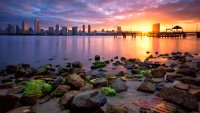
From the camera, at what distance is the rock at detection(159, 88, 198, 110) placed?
6961mm

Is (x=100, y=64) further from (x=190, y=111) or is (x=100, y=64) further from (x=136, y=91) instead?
(x=190, y=111)

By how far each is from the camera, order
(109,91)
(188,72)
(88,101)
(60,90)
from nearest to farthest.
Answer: (88,101), (109,91), (60,90), (188,72)

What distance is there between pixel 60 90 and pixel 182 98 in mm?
5499

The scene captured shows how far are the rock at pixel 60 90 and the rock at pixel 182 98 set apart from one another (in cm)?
467

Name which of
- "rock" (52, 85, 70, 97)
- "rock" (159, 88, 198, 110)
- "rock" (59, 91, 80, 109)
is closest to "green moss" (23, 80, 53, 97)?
"rock" (52, 85, 70, 97)

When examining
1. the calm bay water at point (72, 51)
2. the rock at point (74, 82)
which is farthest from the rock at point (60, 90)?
the calm bay water at point (72, 51)

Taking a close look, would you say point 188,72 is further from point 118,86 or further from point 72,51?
point 72,51

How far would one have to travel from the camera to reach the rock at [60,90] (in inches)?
351

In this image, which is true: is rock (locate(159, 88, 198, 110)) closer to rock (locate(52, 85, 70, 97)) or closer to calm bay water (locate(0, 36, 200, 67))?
rock (locate(52, 85, 70, 97))

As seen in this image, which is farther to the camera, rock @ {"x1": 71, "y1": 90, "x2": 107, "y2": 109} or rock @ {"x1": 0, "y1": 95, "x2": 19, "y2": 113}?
rock @ {"x1": 0, "y1": 95, "x2": 19, "y2": 113}

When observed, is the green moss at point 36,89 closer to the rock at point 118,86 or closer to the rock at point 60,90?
the rock at point 60,90

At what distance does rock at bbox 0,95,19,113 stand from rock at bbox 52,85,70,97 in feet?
5.90

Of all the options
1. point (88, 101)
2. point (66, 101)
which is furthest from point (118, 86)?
point (88, 101)

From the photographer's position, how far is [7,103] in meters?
7.64
